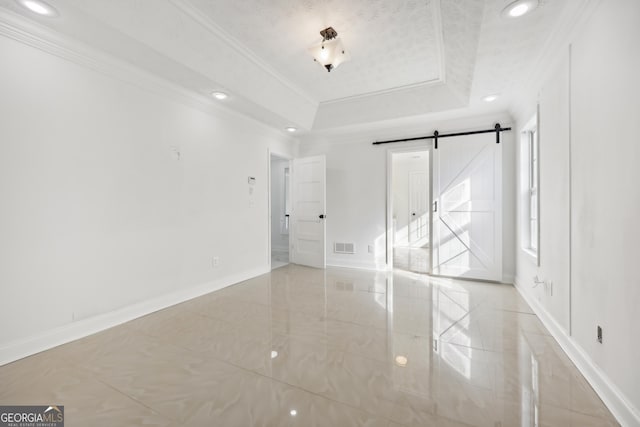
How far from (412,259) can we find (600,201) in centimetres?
471

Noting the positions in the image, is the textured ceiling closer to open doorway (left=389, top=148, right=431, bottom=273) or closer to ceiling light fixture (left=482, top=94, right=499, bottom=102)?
ceiling light fixture (left=482, top=94, right=499, bottom=102)

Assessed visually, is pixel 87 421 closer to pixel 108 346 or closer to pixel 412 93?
A: pixel 108 346

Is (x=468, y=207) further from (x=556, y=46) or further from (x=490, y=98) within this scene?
(x=556, y=46)

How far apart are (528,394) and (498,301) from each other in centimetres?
198

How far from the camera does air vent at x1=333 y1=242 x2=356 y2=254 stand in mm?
5449

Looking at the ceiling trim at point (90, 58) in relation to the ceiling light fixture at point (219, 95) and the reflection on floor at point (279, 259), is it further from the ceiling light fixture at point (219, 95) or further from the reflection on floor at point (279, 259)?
the reflection on floor at point (279, 259)

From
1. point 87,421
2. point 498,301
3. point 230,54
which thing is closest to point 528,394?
point 498,301

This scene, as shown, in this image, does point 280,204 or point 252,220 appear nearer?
point 252,220

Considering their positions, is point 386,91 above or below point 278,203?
above

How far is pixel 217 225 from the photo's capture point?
3.93m

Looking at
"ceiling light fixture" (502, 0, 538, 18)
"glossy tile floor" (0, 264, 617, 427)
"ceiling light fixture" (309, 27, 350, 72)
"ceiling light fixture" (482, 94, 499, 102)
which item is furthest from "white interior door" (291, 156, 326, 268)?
"ceiling light fixture" (502, 0, 538, 18)

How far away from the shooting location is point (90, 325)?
253cm

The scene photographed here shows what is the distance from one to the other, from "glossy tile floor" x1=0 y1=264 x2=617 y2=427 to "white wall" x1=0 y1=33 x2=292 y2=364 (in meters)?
0.34

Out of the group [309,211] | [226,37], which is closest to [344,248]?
[309,211]
